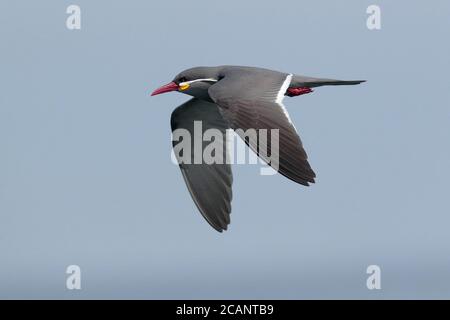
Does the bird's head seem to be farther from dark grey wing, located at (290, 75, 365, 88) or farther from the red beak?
dark grey wing, located at (290, 75, 365, 88)

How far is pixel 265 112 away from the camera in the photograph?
18906 mm

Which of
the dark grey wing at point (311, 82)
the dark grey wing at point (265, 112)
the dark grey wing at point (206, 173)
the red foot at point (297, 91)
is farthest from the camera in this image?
the dark grey wing at point (206, 173)

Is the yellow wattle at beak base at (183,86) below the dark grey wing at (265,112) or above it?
above

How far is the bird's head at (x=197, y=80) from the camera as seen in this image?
2175 centimetres

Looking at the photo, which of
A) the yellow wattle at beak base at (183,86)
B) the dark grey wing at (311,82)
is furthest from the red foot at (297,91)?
the yellow wattle at beak base at (183,86)

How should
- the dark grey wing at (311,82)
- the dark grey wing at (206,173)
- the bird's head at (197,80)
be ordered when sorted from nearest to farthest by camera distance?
the dark grey wing at (311,82) → the bird's head at (197,80) → the dark grey wing at (206,173)

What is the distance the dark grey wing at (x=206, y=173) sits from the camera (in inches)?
863

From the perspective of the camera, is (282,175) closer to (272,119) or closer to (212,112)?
(272,119)

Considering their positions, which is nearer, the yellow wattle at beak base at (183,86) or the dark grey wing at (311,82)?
the dark grey wing at (311,82)

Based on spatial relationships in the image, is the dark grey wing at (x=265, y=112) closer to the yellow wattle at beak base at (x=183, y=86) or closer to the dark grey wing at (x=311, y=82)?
the dark grey wing at (x=311, y=82)

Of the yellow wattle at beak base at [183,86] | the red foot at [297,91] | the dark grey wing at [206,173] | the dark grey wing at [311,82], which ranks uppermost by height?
the yellow wattle at beak base at [183,86]

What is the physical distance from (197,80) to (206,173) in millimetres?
1930

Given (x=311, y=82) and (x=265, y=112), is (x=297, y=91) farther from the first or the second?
(x=265, y=112)

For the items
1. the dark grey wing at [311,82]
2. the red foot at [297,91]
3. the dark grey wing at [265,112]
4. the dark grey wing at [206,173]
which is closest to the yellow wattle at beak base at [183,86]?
the dark grey wing at [206,173]
